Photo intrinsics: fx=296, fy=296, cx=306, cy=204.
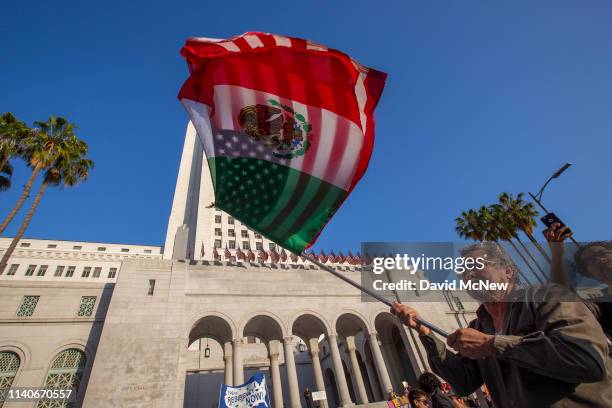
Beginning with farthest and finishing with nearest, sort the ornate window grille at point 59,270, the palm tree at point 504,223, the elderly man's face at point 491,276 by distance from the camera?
1. the ornate window grille at point 59,270
2. the palm tree at point 504,223
3. the elderly man's face at point 491,276

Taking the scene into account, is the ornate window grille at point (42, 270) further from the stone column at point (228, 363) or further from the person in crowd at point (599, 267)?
the person in crowd at point (599, 267)

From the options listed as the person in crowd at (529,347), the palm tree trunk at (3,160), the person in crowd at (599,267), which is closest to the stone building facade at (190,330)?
the palm tree trunk at (3,160)

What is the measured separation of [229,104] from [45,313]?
2523cm

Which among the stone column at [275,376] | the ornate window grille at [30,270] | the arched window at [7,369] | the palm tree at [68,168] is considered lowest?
the stone column at [275,376]

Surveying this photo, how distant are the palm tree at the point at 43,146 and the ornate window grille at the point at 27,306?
812 cm

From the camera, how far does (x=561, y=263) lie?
7.41ft

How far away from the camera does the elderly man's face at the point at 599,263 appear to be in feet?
9.53

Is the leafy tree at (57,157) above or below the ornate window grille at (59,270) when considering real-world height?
below

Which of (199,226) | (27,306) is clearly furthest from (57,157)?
(199,226)

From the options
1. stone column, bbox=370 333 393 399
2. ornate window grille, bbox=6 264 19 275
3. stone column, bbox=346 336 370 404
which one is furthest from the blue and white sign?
ornate window grille, bbox=6 264 19 275

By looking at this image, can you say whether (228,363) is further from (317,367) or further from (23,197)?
(23,197)

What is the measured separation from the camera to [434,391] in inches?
218

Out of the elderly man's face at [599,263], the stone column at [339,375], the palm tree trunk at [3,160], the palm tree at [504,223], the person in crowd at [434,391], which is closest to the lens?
the elderly man's face at [599,263]

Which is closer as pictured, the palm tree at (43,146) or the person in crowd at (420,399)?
the person in crowd at (420,399)
